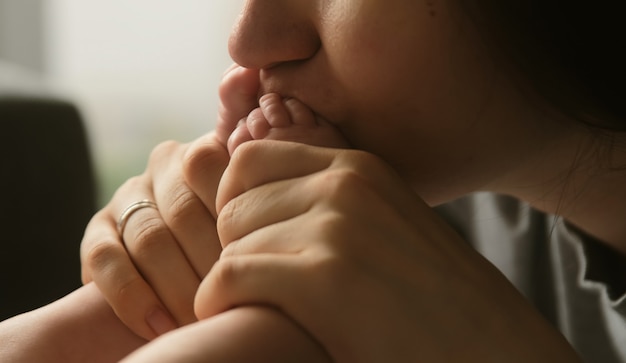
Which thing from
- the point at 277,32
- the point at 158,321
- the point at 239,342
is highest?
the point at 277,32

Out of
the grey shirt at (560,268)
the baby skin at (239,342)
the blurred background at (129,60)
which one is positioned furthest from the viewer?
the blurred background at (129,60)

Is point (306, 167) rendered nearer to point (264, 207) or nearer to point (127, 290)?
point (264, 207)

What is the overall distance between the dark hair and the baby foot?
0.14 m

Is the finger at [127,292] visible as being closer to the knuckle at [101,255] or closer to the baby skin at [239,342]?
the knuckle at [101,255]

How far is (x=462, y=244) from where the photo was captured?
61cm

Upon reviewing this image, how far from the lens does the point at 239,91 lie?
2.39 feet

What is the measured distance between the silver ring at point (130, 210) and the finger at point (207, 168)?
9 centimetres

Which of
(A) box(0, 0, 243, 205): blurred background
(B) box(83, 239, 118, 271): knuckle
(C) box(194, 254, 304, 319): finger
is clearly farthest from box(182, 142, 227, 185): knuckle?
(A) box(0, 0, 243, 205): blurred background

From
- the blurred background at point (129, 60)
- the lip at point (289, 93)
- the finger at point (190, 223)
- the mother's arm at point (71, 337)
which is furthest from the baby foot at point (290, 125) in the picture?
the blurred background at point (129, 60)

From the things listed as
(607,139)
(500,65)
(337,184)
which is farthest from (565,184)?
(337,184)

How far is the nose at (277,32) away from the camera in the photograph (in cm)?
66

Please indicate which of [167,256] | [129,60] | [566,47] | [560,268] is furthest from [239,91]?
[129,60]

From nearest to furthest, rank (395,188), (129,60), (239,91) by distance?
(395,188) → (239,91) → (129,60)

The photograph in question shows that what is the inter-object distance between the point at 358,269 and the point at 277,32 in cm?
22
